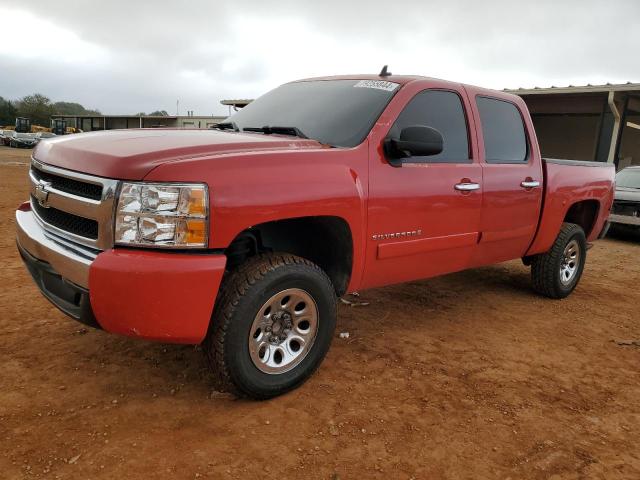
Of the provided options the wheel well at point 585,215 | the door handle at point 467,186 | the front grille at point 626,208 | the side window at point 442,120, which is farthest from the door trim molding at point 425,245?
the front grille at point 626,208

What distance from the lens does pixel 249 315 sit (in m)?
2.61

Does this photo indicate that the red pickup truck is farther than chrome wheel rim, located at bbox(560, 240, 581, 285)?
No

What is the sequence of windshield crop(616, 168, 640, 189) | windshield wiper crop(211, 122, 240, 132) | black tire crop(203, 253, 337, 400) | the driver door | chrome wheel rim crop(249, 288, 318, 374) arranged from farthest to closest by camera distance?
windshield crop(616, 168, 640, 189) < windshield wiper crop(211, 122, 240, 132) < the driver door < chrome wheel rim crop(249, 288, 318, 374) < black tire crop(203, 253, 337, 400)

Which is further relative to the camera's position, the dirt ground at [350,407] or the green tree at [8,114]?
the green tree at [8,114]

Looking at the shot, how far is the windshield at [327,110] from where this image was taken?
10.7 ft

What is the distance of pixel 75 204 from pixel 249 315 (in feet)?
3.42

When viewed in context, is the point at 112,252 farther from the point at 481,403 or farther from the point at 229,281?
the point at 481,403

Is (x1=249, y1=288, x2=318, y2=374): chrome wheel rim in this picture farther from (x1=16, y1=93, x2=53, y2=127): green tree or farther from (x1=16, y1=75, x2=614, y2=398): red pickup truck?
(x1=16, y1=93, x2=53, y2=127): green tree

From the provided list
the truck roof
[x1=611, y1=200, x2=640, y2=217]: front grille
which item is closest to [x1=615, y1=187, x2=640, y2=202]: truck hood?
[x1=611, y1=200, x2=640, y2=217]: front grille

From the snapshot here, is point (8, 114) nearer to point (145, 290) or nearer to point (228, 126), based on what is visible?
point (228, 126)

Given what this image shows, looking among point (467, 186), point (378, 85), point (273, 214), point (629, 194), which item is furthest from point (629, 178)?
point (273, 214)

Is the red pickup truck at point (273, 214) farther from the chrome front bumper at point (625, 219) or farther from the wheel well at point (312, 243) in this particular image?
the chrome front bumper at point (625, 219)

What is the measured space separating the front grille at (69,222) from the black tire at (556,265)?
13.9ft

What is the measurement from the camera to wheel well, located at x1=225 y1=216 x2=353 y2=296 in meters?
2.96
